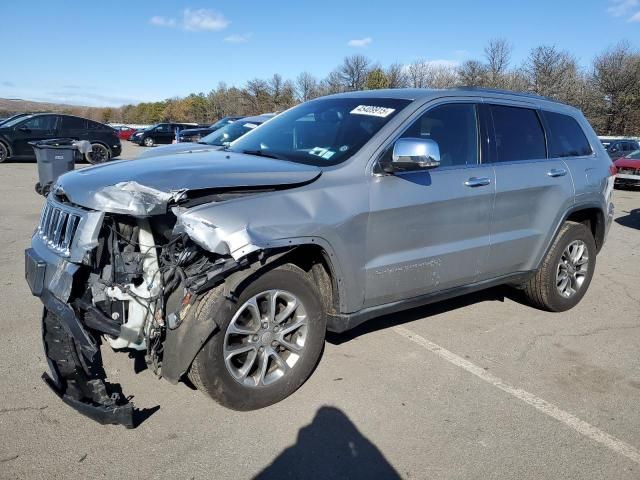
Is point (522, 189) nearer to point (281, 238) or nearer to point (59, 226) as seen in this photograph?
point (281, 238)

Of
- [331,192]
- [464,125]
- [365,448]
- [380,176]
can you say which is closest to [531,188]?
[464,125]

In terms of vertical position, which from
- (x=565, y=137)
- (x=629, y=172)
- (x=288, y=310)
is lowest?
(x=629, y=172)

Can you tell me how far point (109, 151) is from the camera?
18.8 meters

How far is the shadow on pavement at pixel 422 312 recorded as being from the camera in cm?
446

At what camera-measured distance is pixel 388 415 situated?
3275 mm

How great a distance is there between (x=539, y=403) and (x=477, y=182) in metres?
1.63

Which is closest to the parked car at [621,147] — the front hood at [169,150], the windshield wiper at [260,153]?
the front hood at [169,150]

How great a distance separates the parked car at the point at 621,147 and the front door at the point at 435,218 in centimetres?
2003

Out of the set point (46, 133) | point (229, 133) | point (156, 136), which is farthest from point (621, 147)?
point (156, 136)

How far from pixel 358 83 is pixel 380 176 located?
58626mm

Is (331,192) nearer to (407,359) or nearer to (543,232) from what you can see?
(407,359)

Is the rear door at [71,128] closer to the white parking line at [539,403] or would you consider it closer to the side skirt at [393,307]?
the white parking line at [539,403]

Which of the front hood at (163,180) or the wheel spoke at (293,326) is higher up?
the front hood at (163,180)

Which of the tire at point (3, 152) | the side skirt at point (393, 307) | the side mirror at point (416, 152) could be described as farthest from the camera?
the tire at point (3, 152)
